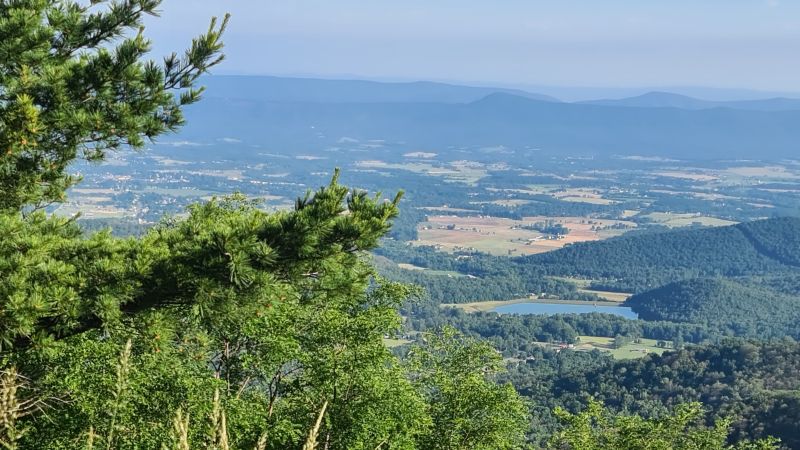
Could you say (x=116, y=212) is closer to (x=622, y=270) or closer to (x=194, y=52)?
(x=622, y=270)

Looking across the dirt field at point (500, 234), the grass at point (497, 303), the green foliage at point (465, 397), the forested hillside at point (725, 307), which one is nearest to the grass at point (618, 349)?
the forested hillside at point (725, 307)

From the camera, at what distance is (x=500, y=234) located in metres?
161

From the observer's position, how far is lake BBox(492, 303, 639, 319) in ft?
344

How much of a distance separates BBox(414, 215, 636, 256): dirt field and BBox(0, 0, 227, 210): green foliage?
131442mm

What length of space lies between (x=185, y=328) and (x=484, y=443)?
8307mm

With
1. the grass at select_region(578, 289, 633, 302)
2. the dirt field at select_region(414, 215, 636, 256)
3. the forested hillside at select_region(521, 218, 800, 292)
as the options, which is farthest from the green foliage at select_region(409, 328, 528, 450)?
the dirt field at select_region(414, 215, 636, 256)

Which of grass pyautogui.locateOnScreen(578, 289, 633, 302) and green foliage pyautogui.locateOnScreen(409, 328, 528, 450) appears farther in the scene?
grass pyautogui.locateOnScreen(578, 289, 633, 302)

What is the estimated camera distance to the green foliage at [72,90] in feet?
25.8

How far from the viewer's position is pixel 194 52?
8.59 meters

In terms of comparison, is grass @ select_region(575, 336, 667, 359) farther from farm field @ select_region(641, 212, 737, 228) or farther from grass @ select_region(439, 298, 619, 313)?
farm field @ select_region(641, 212, 737, 228)

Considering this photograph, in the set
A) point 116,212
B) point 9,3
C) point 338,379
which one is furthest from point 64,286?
point 116,212

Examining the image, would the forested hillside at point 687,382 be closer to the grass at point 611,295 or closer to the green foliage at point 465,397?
the green foliage at point 465,397

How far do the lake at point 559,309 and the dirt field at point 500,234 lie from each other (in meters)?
29.5

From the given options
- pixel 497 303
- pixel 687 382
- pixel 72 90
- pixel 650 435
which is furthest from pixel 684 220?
pixel 72 90
